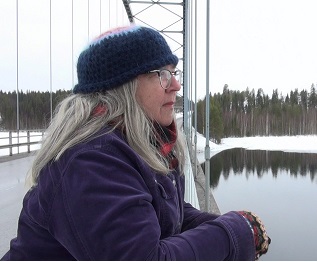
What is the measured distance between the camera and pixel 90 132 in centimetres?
75

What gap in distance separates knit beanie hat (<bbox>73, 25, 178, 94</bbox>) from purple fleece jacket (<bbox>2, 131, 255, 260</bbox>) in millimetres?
152

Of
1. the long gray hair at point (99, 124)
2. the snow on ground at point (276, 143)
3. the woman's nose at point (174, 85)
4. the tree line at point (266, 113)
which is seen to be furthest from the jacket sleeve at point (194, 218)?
the snow on ground at point (276, 143)

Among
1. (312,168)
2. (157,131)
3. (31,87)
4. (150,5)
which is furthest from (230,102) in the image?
(157,131)

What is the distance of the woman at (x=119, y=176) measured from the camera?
64 centimetres

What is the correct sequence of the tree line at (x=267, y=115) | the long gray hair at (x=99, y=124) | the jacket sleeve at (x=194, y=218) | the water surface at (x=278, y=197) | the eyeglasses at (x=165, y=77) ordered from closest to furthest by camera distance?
the long gray hair at (x=99, y=124) < the eyeglasses at (x=165, y=77) < the jacket sleeve at (x=194, y=218) < the water surface at (x=278, y=197) < the tree line at (x=267, y=115)

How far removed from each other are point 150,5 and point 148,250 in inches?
448

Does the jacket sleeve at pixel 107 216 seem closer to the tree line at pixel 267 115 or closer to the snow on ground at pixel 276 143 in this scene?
the snow on ground at pixel 276 143

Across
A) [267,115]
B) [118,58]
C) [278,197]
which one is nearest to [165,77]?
[118,58]

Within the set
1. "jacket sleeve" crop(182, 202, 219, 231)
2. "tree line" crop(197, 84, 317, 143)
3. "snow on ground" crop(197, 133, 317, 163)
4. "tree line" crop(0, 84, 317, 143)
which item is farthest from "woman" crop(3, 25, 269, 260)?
"tree line" crop(197, 84, 317, 143)

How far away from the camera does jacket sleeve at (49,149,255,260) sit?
2.08ft

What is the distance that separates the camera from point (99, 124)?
77 centimetres

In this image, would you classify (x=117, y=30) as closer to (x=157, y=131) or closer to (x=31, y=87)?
(x=157, y=131)

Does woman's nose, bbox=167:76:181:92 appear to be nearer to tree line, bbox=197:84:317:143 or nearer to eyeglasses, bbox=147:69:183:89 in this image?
eyeglasses, bbox=147:69:183:89

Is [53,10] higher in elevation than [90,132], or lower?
higher
